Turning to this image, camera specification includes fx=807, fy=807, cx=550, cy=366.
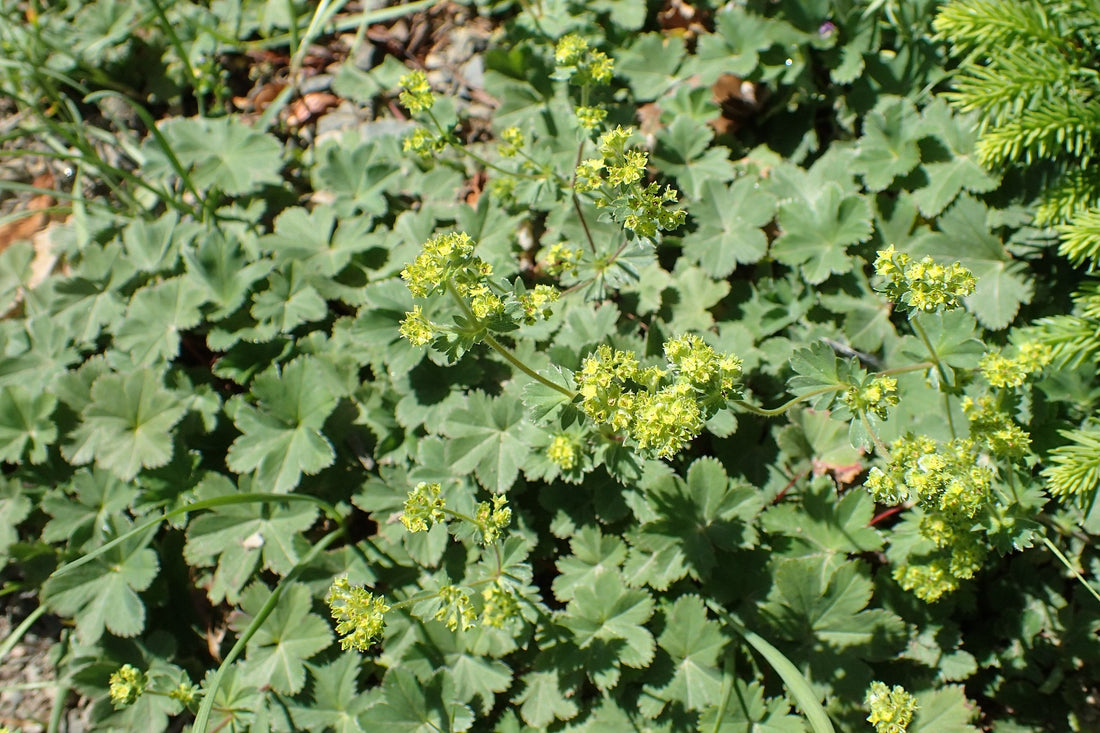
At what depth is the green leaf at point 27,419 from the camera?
3.77 metres

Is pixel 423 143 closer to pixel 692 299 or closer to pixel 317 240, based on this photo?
pixel 317 240

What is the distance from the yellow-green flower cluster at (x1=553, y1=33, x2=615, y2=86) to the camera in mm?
3260

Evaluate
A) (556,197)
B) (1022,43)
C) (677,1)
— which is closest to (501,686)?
(556,197)

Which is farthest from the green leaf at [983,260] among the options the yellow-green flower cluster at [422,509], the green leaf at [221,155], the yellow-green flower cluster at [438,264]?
the green leaf at [221,155]

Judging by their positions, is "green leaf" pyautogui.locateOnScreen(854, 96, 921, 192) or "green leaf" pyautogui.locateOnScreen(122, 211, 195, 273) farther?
"green leaf" pyautogui.locateOnScreen(122, 211, 195, 273)

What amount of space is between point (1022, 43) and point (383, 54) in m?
3.50

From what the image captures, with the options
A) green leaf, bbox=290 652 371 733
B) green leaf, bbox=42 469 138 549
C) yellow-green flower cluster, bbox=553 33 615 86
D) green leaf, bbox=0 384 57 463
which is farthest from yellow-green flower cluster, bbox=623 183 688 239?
green leaf, bbox=0 384 57 463

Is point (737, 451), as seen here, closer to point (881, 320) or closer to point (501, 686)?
point (881, 320)

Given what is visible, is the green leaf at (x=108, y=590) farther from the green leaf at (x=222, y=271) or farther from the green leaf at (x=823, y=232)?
A: the green leaf at (x=823, y=232)

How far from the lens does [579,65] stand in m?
3.34

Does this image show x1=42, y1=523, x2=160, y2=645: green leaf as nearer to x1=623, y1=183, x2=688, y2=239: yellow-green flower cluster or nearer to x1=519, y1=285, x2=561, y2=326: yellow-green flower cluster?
x1=519, y1=285, x2=561, y2=326: yellow-green flower cluster

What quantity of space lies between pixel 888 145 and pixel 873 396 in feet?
5.50

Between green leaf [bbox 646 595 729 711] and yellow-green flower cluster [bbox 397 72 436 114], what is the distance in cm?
223

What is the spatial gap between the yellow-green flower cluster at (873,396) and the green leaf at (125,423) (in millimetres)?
2863
